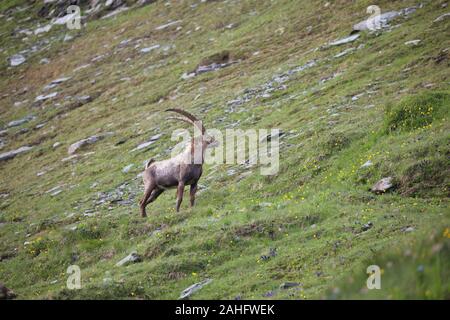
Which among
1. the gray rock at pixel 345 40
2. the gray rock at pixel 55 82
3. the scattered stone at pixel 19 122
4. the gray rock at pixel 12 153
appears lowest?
the gray rock at pixel 12 153

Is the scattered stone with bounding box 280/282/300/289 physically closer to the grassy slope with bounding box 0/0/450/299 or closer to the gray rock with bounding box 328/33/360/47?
the grassy slope with bounding box 0/0/450/299

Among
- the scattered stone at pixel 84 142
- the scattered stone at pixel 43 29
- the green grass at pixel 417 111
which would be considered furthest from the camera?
the scattered stone at pixel 43 29

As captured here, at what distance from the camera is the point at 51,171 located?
38188mm

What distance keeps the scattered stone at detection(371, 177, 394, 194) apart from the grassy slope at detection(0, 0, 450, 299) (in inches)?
12.4

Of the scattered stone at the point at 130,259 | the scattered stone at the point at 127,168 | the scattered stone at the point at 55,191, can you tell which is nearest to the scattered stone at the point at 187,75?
the scattered stone at the point at 127,168

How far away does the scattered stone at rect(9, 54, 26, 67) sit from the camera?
67.2 metres

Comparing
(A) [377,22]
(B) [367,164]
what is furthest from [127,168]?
(A) [377,22]

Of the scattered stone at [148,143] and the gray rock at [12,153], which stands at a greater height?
the scattered stone at [148,143]

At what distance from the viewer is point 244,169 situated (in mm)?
25938

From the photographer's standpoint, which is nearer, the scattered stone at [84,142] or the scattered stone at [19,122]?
the scattered stone at [84,142]

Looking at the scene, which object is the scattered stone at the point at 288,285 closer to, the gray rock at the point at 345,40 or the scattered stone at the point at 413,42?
the scattered stone at the point at 413,42

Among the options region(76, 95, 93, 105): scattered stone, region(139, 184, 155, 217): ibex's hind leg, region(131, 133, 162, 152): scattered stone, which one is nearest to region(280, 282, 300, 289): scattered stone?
region(139, 184, 155, 217): ibex's hind leg

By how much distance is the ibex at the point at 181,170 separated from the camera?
2188 cm

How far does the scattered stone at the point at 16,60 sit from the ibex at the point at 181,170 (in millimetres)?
49389
